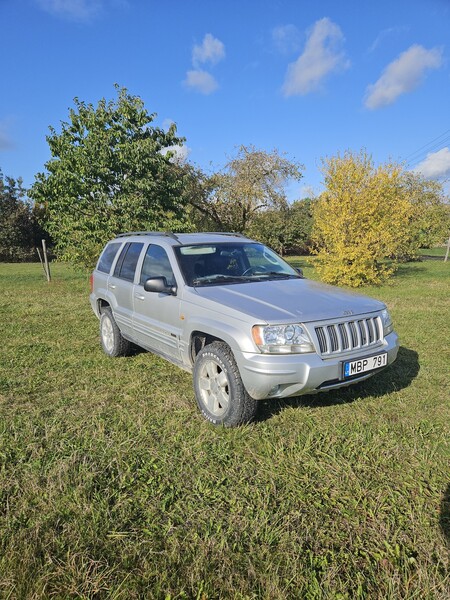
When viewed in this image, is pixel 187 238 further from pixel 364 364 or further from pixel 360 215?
pixel 360 215

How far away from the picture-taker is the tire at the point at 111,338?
17.5 feet

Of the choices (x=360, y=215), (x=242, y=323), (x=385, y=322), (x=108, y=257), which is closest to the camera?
(x=242, y=323)

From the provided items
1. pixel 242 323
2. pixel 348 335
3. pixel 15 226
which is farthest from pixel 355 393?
pixel 15 226

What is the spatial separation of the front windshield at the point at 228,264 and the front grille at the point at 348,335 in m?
1.18

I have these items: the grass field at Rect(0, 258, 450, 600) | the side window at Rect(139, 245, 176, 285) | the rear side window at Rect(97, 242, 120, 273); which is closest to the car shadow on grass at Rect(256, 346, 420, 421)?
the grass field at Rect(0, 258, 450, 600)

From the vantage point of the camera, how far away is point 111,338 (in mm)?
5504

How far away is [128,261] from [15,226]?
37.9 m

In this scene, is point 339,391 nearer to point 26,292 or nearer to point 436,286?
point 436,286

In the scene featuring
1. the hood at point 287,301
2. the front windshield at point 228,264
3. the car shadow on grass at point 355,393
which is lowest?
the car shadow on grass at point 355,393

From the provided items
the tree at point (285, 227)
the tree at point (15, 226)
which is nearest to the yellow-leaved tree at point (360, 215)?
the tree at point (285, 227)

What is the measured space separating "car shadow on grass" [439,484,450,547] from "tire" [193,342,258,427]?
1470mm

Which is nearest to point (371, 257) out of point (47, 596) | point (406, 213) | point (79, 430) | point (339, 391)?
point (406, 213)

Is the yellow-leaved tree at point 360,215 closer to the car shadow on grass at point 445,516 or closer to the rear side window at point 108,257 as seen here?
the rear side window at point 108,257

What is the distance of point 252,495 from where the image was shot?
2525 millimetres
